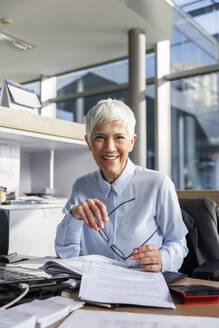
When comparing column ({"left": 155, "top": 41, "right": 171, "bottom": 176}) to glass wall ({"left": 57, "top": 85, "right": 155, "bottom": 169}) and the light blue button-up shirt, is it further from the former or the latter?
the light blue button-up shirt

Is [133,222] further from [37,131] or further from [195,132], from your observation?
[195,132]

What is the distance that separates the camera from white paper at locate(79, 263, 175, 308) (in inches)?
27.5

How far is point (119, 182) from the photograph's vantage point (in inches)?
50.5

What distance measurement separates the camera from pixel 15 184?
235 centimetres

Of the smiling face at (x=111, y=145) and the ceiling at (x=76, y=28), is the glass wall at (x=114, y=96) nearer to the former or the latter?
the ceiling at (x=76, y=28)

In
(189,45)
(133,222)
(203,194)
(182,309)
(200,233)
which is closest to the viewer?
(182,309)

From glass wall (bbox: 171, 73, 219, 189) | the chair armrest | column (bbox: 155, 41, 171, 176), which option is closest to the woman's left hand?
the chair armrest

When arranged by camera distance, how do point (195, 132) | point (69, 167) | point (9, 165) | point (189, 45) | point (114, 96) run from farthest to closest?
1. point (114, 96)
2. point (189, 45)
3. point (195, 132)
4. point (69, 167)
5. point (9, 165)

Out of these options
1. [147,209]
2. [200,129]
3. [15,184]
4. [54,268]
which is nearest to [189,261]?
[147,209]

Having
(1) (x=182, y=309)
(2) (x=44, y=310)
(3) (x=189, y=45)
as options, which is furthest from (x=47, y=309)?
(3) (x=189, y=45)

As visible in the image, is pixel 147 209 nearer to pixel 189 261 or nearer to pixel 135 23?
pixel 189 261

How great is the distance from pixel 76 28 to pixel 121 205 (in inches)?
153

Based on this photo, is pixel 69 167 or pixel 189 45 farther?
pixel 189 45

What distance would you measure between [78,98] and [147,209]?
4449 millimetres
